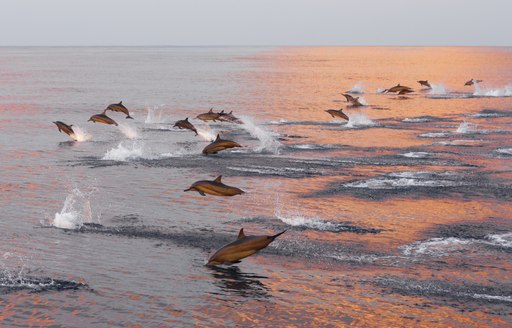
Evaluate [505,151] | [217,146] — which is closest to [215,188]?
[217,146]

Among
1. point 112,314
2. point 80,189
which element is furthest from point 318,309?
point 80,189

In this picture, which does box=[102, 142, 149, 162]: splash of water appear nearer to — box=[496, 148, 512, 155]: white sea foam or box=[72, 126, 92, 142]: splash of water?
box=[72, 126, 92, 142]: splash of water

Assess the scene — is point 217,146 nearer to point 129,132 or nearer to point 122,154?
point 122,154

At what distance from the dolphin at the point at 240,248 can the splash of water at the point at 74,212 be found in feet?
19.9

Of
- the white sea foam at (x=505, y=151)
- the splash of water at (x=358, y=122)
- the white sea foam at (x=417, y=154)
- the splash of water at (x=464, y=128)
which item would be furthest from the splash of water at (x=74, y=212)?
the splash of water at (x=464, y=128)

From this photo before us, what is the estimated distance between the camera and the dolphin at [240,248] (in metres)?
14.6

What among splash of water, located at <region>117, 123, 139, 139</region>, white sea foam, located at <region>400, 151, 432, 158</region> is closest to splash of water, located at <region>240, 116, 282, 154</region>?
white sea foam, located at <region>400, 151, 432, 158</region>

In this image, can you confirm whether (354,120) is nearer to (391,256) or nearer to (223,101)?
(223,101)

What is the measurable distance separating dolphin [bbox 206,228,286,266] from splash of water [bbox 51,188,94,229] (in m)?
6.07

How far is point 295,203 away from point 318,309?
9.30 meters

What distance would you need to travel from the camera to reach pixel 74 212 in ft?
69.8

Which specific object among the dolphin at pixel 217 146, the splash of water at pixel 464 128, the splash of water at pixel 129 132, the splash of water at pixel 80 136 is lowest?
the dolphin at pixel 217 146

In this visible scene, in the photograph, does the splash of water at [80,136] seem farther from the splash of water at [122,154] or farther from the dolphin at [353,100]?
the dolphin at [353,100]

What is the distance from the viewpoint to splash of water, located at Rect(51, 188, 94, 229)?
20.0 meters
